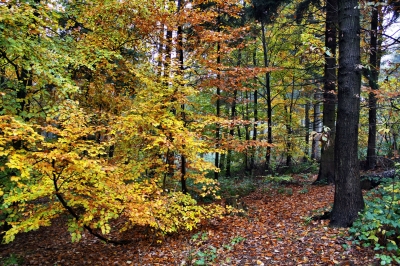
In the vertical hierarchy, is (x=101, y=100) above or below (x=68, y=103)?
above

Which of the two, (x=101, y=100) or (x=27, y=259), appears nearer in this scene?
→ (x=27, y=259)

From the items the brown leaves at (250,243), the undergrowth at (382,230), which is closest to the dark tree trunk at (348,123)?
the undergrowth at (382,230)

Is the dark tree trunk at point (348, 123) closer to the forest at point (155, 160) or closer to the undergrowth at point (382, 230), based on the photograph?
the forest at point (155, 160)

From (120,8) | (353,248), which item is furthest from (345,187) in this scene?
(120,8)

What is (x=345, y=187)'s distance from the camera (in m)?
5.48

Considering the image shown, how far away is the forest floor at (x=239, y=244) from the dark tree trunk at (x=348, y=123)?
1.81 feet

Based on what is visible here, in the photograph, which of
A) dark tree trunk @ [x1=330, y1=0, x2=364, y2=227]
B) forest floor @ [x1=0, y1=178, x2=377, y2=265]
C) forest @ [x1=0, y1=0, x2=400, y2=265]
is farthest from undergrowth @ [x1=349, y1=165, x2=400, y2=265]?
dark tree trunk @ [x1=330, y1=0, x2=364, y2=227]

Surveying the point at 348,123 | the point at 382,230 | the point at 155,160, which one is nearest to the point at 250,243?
the point at 382,230

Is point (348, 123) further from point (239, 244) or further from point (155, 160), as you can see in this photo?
point (155, 160)

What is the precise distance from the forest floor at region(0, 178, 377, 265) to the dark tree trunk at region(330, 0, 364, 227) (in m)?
0.55

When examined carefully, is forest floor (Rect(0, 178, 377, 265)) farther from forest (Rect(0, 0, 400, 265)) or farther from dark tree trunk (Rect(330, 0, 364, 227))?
dark tree trunk (Rect(330, 0, 364, 227))

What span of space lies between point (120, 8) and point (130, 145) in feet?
13.5

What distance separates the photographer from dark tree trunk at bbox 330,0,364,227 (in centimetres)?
545

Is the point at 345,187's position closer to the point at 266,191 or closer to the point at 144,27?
the point at 266,191
